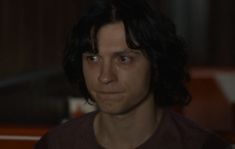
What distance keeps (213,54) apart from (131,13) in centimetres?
355

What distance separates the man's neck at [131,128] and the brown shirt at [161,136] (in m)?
0.02

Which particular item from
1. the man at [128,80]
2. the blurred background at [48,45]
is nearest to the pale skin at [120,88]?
the man at [128,80]

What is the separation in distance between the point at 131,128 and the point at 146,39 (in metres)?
0.20

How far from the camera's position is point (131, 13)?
3.74 ft

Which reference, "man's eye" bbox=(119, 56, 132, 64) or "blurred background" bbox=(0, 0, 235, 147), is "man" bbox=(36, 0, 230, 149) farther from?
"blurred background" bbox=(0, 0, 235, 147)

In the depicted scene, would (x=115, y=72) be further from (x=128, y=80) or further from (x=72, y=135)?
(x=72, y=135)

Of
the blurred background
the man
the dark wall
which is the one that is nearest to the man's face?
the man

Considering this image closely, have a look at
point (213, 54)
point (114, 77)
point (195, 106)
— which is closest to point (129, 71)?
point (114, 77)

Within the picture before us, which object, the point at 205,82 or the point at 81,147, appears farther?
the point at 205,82

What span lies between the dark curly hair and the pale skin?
18 millimetres

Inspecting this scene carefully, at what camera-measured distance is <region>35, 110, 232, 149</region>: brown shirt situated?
3.83ft

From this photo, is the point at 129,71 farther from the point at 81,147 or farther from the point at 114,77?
the point at 81,147

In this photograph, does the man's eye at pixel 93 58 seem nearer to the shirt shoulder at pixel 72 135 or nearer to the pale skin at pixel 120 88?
the pale skin at pixel 120 88

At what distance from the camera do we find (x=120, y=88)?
1.11 meters
